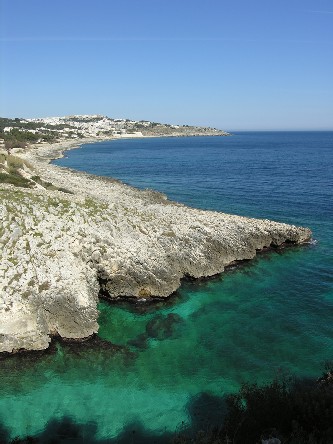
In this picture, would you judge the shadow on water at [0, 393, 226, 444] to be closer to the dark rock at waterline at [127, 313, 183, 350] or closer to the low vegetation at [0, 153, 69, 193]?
the dark rock at waterline at [127, 313, 183, 350]

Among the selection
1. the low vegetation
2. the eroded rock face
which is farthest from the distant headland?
the low vegetation

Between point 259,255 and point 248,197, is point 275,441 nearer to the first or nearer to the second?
point 259,255

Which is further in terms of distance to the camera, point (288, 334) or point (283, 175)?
point (283, 175)

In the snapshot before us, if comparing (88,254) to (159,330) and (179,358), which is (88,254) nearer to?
(159,330)

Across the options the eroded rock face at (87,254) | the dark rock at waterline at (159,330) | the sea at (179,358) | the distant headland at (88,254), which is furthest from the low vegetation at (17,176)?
the dark rock at waterline at (159,330)

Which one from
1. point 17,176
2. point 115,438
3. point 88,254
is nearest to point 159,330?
point 88,254

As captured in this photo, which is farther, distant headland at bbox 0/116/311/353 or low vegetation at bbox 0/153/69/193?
low vegetation at bbox 0/153/69/193

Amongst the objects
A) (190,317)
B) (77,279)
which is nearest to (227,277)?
(190,317)
